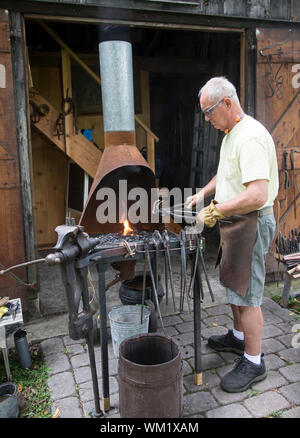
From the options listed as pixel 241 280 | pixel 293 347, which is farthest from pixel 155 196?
pixel 293 347

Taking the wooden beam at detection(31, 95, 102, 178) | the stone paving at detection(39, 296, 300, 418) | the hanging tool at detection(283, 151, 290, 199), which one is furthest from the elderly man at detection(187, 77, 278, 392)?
the wooden beam at detection(31, 95, 102, 178)

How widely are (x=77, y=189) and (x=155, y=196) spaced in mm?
2478

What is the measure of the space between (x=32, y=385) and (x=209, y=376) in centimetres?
147

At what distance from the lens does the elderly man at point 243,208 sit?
2703mm

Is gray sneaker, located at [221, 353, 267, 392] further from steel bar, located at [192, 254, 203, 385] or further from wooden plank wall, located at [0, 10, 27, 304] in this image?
wooden plank wall, located at [0, 10, 27, 304]

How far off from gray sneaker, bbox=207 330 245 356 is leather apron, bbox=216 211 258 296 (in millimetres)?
817

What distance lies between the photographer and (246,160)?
8.89 ft

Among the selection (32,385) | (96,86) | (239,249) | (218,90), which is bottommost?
(32,385)

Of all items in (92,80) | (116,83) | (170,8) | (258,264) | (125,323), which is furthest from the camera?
(92,80)

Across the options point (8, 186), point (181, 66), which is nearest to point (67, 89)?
point (8, 186)

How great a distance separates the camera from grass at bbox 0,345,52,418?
289 cm

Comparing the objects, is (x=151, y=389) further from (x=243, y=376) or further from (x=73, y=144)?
(x=73, y=144)

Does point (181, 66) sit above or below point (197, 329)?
above

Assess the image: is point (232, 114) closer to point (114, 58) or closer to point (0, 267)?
point (114, 58)
